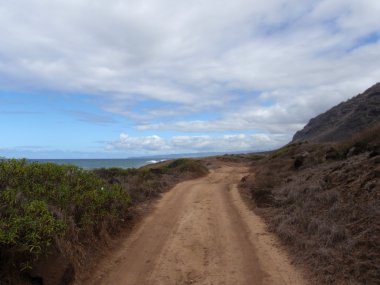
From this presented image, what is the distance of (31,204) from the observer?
26.1 feet

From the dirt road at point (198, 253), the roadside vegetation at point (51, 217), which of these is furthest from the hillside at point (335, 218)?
the roadside vegetation at point (51, 217)

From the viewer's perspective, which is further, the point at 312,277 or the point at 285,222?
the point at 285,222

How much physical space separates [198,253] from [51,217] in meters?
3.77

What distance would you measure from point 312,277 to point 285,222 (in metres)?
4.16

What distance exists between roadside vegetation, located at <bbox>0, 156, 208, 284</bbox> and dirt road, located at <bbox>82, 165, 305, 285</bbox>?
73 centimetres

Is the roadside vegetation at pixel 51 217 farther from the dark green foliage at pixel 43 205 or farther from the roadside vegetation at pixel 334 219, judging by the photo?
the roadside vegetation at pixel 334 219

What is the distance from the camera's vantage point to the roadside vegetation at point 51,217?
700cm

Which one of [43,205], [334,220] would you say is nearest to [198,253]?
[334,220]

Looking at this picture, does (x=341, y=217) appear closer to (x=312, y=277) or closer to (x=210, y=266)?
(x=312, y=277)

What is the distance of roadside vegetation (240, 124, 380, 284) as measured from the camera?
26.9ft

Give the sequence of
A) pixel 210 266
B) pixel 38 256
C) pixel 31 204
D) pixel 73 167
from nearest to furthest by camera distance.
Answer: pixel 38 256
pixel 31 204
pixel 210 266
pixel 73 167

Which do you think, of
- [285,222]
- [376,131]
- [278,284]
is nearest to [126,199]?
[285,222]

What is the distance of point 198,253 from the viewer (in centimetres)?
1006

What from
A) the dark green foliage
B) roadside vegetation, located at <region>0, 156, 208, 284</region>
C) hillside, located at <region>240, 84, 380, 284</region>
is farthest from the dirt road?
the dark green foliage
